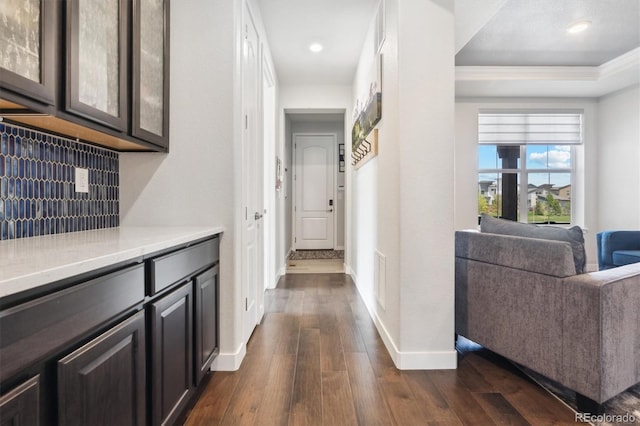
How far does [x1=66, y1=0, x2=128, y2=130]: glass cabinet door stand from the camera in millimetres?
1129

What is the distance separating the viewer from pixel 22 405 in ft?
2.11

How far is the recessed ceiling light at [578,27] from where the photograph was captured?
316cm

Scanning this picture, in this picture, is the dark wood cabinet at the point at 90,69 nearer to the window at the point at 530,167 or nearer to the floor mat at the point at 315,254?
the floor mat at the point at 315,254

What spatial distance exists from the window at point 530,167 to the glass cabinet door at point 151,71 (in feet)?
14.6

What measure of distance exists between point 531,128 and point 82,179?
553 cm

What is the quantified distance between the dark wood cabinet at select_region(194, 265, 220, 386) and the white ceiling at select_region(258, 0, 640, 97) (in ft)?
7.47

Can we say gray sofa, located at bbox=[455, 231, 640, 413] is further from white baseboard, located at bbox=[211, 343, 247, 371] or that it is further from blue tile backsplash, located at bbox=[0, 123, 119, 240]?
blue tile backsplash, located at bbox=[0, 123, 119, 240]

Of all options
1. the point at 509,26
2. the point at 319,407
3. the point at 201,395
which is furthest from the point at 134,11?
the point at 509,26

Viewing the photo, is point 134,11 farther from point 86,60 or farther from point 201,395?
point 201,395

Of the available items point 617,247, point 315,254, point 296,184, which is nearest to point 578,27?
point 617,247

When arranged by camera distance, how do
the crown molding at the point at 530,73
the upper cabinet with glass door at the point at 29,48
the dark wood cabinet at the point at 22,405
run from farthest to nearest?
the crown molding at the point at 530,73
the upper cabinet with glass door at the point at 29,48
the dark wood cabinet at the point at 22,405

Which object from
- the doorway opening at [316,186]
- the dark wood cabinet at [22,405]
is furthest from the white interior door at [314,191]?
the dark wood cabinet at [22,405]

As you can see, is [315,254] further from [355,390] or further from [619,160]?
[619,160]

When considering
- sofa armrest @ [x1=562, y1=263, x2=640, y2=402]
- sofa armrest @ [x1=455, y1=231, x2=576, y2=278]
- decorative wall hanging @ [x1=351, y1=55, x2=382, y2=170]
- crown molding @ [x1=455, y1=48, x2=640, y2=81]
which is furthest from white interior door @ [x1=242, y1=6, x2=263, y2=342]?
crown molding @ [x1=455, y1=48, x2=640, y2=81]
